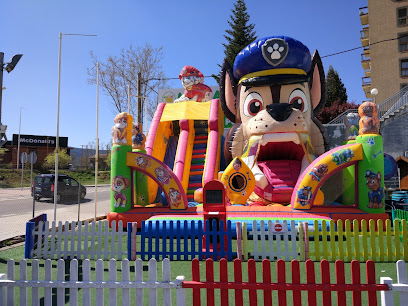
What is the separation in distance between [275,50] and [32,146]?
38680 millimetres

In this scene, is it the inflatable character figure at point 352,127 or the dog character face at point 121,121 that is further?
the inflatable character figure at point 352,127

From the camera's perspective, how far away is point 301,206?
7.97 m

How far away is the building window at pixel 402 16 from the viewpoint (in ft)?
87.9

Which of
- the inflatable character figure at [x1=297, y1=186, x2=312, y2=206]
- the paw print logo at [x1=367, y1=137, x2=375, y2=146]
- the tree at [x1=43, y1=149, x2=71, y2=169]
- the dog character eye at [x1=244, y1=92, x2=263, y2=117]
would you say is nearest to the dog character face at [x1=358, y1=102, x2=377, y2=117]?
the paw print logo at [x1=367, y1=137, x2=375, y2=146]

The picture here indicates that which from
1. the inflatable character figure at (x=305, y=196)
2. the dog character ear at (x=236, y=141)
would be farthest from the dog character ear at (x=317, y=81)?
the inflatable character figure at (x=305, y=196)

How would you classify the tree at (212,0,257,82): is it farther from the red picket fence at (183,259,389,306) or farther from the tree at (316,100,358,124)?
the red picket fence at (183,259,389,306)

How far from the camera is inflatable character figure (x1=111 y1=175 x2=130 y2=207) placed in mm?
8766

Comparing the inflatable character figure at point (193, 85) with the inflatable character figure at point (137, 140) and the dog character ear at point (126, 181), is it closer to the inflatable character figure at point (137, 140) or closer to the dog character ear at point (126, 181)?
the inflatable character figure at point (137, 140)

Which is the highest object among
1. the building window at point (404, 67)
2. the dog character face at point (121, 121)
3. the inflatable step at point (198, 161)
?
the building window at point (404, 67)

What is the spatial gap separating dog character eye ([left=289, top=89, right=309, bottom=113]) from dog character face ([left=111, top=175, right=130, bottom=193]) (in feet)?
17.6

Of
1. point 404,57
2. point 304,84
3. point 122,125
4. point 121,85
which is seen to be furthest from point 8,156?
point 404,57

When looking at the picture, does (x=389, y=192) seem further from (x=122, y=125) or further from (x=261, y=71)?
(x=122, y=125)

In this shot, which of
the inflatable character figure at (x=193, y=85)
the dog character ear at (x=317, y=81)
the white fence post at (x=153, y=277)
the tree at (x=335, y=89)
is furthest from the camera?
the tree at (x=335, y=89)

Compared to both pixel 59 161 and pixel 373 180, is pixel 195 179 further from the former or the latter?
pixel 59 161
